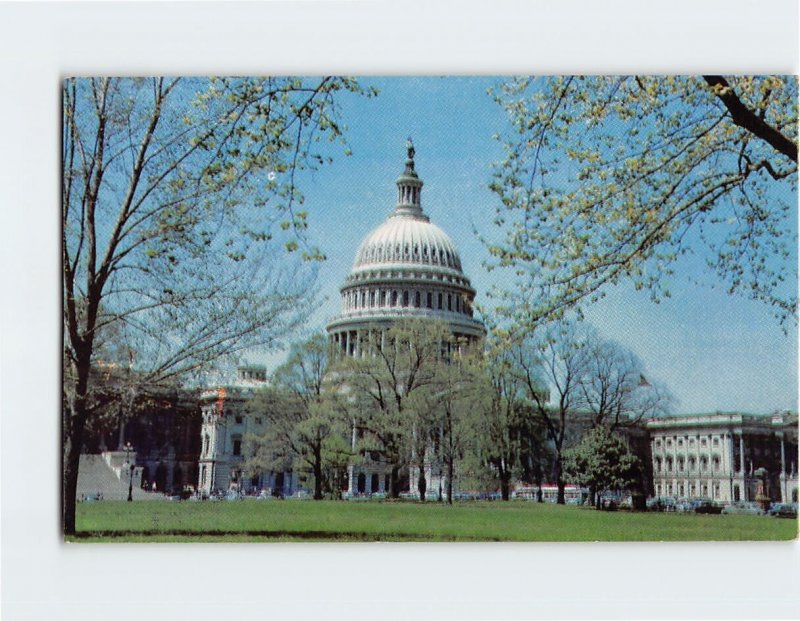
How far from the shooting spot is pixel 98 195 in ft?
45.0

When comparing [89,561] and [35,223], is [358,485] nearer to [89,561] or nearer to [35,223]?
[89,561]

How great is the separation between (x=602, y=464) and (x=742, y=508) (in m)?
1.86

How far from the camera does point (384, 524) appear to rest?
45.5 ft

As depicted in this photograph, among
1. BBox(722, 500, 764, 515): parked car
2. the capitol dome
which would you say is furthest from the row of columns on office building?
BBox(722, 500, 764, 515): parked car

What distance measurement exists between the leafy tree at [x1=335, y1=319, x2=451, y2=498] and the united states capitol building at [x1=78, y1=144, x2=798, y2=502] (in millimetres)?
171

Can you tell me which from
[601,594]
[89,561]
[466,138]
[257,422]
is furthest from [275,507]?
[466,138]

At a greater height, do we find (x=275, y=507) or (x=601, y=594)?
(x=275, y=507)

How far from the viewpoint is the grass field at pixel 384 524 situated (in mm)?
13422

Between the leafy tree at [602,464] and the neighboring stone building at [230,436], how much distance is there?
370cm

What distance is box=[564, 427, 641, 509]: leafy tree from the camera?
14531 millimetres

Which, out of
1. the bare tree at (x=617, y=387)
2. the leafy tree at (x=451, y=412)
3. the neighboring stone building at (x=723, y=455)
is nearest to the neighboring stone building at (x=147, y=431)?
the leafy tree at (x=451, y=412)

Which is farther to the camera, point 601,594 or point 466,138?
point 466,138

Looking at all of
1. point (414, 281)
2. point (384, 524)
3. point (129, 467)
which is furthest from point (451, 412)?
point (129, 467)
